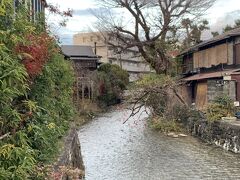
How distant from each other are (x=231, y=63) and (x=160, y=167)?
46.7ft

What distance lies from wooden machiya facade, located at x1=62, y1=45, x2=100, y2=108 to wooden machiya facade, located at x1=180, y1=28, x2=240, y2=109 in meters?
8.71

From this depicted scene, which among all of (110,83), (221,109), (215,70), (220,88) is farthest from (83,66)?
(221,109)

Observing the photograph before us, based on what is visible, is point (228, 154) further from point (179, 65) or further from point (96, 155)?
point (179, 65)

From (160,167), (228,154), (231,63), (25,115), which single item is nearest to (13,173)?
(25,115)

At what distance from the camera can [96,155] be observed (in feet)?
57.6

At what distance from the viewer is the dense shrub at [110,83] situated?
41.3m

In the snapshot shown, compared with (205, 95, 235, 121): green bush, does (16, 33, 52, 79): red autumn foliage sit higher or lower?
higher

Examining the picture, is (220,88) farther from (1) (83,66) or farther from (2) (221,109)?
(1) (83,66)

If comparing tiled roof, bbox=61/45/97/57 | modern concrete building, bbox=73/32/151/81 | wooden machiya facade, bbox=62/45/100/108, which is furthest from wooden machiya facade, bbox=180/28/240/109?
modern concrete building, bbox=73/32/151/81

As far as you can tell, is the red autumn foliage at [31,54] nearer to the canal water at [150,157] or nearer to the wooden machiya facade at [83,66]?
the canal water at [150,157]

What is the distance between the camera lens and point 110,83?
144 ft

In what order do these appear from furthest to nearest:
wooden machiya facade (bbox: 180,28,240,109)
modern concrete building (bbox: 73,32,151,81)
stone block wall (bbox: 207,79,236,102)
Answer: modern concrete building (bbox: 73,32,151,81) < wooden machiya facade (bbox: 180,28,240,109) < stone block wall (bbox: 207,79,236,102)

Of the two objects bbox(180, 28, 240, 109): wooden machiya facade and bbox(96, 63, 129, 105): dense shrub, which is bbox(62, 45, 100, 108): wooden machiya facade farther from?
bbox(180, 28, 240, 109): wooden machiya facade

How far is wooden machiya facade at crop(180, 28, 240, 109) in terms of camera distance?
24.7 m
